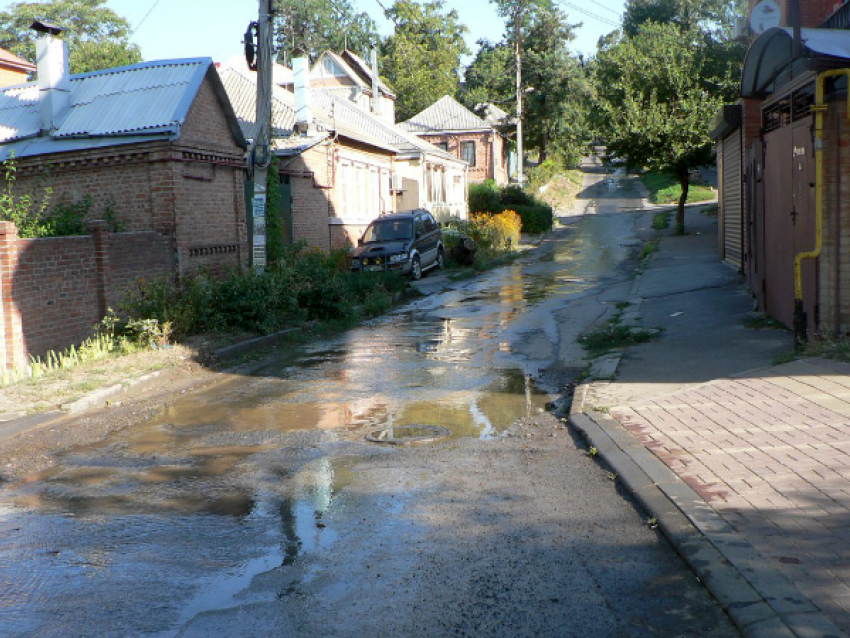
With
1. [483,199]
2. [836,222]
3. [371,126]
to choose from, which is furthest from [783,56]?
[483,199]

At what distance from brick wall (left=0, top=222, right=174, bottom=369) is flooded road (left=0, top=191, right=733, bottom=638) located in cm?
284

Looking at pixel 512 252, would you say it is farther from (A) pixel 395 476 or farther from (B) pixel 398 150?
(A) pixel 395 476

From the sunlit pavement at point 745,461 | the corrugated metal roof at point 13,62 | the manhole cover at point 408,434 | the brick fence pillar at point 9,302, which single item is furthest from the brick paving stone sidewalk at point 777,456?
the corrugated metal roof at point 13,62

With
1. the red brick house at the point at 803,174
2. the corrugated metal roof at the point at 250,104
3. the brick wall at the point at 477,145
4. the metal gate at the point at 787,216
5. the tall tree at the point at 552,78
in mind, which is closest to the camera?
the red brick house at the point at 803,174

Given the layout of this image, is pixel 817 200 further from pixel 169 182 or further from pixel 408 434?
pixel 169 182

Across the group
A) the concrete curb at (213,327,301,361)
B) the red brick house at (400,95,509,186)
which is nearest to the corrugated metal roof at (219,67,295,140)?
the concrete curb at (213,327,301,361)

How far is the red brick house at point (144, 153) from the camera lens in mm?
15414

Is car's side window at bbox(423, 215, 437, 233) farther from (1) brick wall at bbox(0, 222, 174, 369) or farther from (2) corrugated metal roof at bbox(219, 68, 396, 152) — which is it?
(1) brick wall at bbox(0, 222, 174, 369)

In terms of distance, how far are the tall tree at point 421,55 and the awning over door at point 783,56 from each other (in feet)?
205

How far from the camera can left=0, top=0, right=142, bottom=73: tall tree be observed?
5875 centimetres

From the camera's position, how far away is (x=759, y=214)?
13.1 metres

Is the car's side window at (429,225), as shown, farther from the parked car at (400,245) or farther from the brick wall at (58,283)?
the brick wall at (58,283)

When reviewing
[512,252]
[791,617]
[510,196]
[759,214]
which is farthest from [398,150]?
[791,617]

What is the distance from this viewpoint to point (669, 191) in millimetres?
57312
